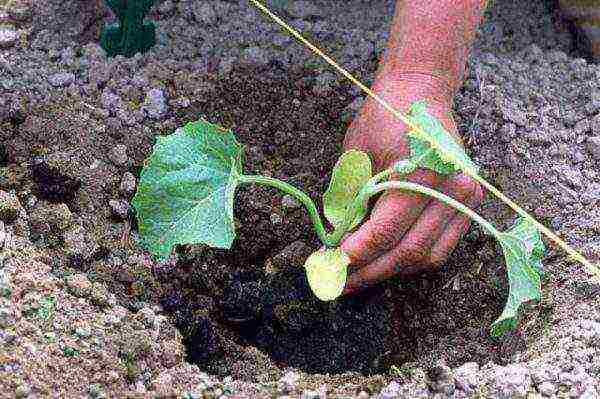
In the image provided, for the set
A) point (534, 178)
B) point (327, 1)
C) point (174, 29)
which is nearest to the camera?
point (534, 178)

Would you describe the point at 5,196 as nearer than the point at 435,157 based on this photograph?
No

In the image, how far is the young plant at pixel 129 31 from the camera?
1.84 m

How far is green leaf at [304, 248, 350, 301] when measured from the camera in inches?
54.7

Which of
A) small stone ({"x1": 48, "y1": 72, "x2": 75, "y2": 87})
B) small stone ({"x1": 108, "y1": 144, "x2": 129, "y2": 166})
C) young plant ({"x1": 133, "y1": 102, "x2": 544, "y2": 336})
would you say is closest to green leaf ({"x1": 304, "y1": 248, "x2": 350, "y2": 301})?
young plant ({"x1": 133, "y1": 102, "x2": 544, "y2": 336})

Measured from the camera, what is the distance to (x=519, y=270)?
4.53 ft

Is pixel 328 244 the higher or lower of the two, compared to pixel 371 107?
lower

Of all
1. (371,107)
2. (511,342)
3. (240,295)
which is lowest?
(240,295)

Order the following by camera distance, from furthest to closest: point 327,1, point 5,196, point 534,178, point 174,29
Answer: point 327,1 → point 174,29 → point 534,178 → point 5,196

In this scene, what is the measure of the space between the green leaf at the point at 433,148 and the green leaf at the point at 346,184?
0.27ft

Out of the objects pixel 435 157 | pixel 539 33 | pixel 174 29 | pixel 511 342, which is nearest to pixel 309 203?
pixel 435 157

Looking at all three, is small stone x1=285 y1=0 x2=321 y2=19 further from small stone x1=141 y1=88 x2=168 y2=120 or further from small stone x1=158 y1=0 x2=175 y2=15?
small stone x1=141 y1=88 x2=168 y2=120

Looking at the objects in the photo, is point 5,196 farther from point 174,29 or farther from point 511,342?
point 511,342

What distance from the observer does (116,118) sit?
1766 mm

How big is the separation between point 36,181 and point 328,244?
495 mm
